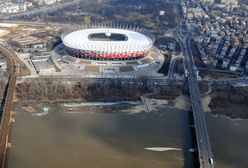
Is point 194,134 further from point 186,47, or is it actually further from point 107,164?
point 186,47

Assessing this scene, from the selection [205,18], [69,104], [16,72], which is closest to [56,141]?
[69,104]

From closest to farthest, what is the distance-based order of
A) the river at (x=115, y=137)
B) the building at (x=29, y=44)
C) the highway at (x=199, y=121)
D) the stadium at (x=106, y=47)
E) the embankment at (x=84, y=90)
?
the highway at (x=199, y=121), the river at (x=115, y=137), the embankment at (x=84, y=90), the stadium at (x=106, y=47), the building at (x=29, y=44)

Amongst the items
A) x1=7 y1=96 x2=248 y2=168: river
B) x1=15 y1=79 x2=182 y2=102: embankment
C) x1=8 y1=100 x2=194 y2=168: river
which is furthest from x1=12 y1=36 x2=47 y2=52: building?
x1=8 y1=100 x2=194 y2=168: river

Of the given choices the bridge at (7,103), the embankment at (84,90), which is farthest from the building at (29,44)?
the embankment at (84,90)

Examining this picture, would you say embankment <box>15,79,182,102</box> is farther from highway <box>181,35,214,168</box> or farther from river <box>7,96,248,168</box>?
highway <box>181,35,214,168</box>

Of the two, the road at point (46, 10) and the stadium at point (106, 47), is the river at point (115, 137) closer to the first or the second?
the stadium at point (106, 47)

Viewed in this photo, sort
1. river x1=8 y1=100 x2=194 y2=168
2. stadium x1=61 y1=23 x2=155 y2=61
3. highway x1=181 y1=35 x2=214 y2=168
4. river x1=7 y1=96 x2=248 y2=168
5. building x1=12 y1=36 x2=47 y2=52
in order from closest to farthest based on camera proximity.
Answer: highway x1=181 y1=35 x2=214 y2=168 → river x1=8 y1=100 x2=194 y2=168 → river x1=7 y1=96 x2=248 y2=168 → stadium x1=61 y1=23 x2=155 y2=61 → building x1=12 y1=36 x2=47 y2=52
